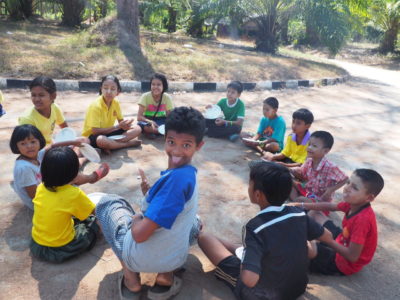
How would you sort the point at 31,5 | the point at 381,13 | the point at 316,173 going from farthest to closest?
the point at 381,13, the point at 31,5, the point at 316,173

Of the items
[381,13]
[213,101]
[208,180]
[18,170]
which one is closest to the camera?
[18,170]

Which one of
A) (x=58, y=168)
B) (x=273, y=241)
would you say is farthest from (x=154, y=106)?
(x=273, y=241)

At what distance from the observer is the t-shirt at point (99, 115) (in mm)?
3930

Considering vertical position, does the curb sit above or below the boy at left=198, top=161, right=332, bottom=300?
below

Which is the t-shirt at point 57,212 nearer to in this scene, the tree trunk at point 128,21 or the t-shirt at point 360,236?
the t-shirt at point 360,236

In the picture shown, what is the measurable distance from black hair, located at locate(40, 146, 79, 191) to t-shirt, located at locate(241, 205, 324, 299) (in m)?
1.13

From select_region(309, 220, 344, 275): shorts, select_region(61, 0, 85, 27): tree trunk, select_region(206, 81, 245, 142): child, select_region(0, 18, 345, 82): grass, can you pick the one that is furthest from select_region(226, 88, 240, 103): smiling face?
select_region(61, 0, 85, 27): tree trunk

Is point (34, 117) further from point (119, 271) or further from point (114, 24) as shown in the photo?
point (114, 24)

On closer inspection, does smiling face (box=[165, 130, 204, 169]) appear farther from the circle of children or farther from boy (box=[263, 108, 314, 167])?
boy (box=[263, 108, 314, 167])

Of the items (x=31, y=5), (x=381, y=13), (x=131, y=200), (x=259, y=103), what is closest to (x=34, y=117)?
(x=131, y=200)

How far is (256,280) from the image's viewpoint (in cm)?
171

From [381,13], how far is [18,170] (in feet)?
68.9

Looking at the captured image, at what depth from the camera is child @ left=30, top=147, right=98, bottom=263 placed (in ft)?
6.88

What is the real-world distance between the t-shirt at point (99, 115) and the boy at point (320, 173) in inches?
90.0
